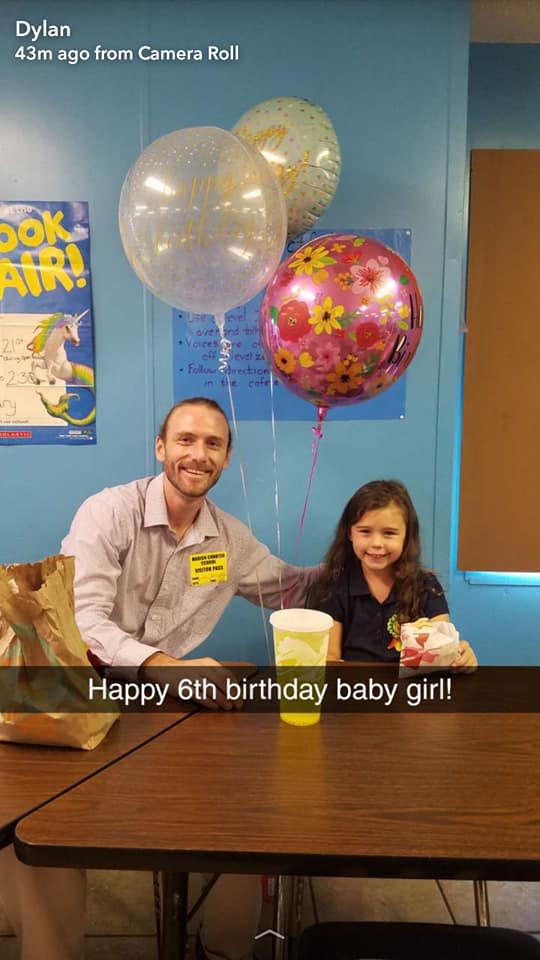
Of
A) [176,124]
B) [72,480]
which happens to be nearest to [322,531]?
[72,480]

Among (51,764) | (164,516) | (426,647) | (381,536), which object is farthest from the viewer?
(164,516)

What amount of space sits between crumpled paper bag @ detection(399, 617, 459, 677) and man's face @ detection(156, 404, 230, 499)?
2.27 feet

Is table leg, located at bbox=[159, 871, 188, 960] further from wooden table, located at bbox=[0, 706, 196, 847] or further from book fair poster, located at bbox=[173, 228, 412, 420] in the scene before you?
book fair poster, located at bbox=[173, 228, 412, 420]

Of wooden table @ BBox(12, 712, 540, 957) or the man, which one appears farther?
the man

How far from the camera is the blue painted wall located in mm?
2332

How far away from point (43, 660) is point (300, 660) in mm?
416

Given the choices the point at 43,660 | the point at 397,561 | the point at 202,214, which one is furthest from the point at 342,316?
the point at 43,660

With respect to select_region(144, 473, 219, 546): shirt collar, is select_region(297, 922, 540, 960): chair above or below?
below

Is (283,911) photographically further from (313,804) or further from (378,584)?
(378,584)

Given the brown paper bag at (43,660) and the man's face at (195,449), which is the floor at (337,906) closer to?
the brown paper bag at (43,660)

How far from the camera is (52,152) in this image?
2.38m

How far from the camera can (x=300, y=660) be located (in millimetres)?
1224

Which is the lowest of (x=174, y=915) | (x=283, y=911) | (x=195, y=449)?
(x=283, y=911)

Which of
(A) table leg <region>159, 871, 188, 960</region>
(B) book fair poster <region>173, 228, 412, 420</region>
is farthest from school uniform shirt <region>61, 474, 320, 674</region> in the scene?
(A) table leg <region>159, 871, 188, 960</region>
